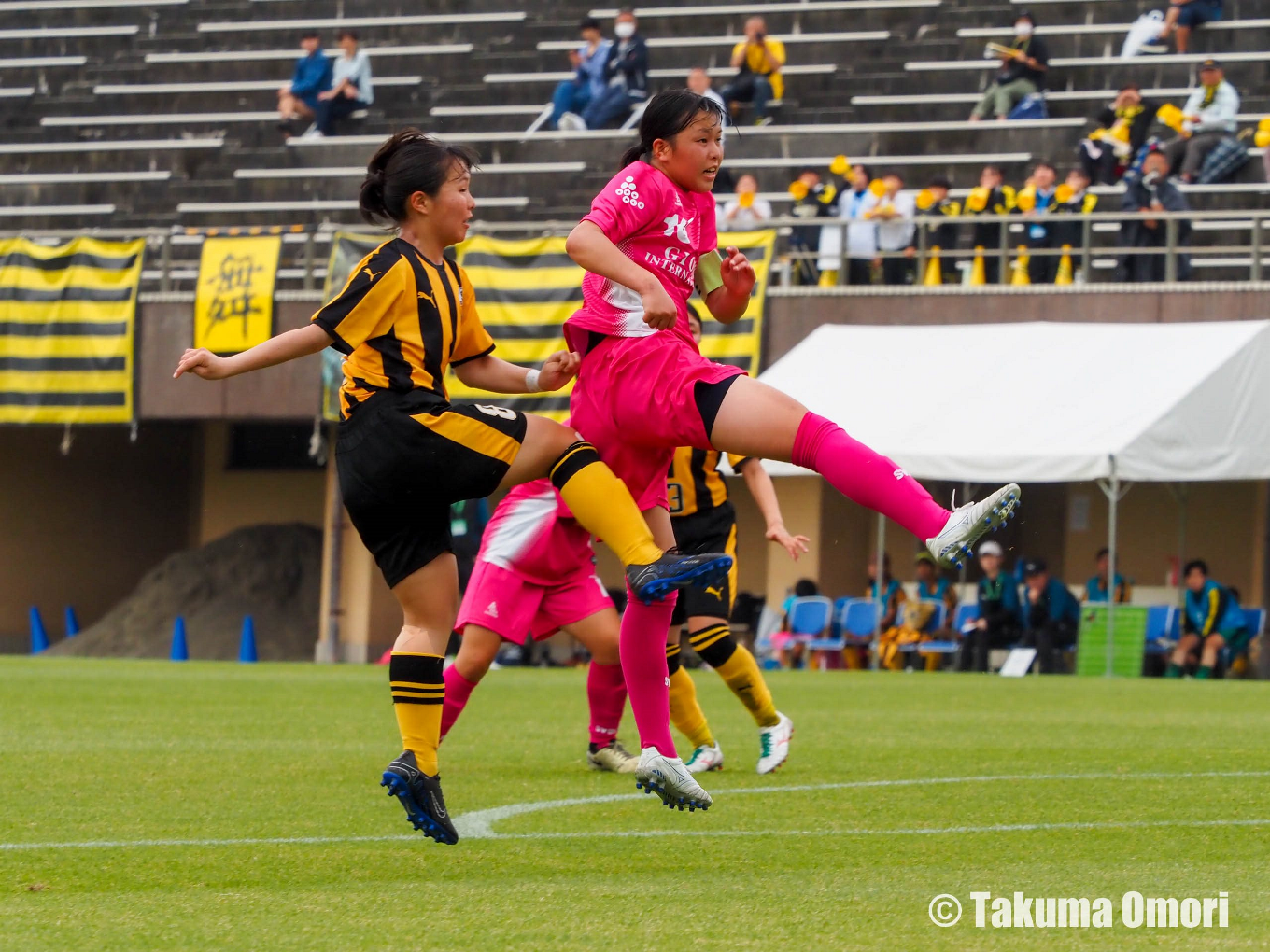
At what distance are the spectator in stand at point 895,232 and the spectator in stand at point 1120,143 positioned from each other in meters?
2.12

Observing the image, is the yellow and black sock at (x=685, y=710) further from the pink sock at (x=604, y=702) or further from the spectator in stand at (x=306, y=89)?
the spectator in stand at (x=306, y=89)

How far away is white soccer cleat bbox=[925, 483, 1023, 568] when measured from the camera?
4902mm

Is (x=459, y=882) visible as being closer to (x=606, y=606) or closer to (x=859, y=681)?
(x=606, y=606)

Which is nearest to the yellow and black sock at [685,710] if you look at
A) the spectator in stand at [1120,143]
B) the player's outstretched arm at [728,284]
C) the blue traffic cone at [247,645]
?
the player's outstretched arm at [728,284]

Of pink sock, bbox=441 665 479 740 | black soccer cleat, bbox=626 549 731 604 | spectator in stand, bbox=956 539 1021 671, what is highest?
black soccer cleat, bbox=626 549 731 604

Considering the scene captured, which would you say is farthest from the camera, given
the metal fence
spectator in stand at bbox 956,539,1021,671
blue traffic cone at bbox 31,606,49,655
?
blue traffic cone at bbox 31,606,49,655

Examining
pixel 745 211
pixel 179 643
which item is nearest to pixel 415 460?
pixel 745 211

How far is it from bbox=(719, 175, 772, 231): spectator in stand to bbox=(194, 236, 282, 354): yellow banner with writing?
14.9 ft

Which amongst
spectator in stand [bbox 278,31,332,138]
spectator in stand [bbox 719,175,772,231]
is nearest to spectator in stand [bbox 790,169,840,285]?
spectator in stand [bbox 719,175,772,231]

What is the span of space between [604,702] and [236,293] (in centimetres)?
1332

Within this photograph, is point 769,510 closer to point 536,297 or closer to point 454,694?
point 454,694

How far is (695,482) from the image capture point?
8188 millimetres

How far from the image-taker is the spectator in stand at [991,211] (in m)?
18.6

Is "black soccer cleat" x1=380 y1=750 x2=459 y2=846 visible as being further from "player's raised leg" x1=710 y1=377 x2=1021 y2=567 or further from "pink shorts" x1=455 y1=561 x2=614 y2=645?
"pink shorts" x1=455 y1=561 x2=614 y2=645
